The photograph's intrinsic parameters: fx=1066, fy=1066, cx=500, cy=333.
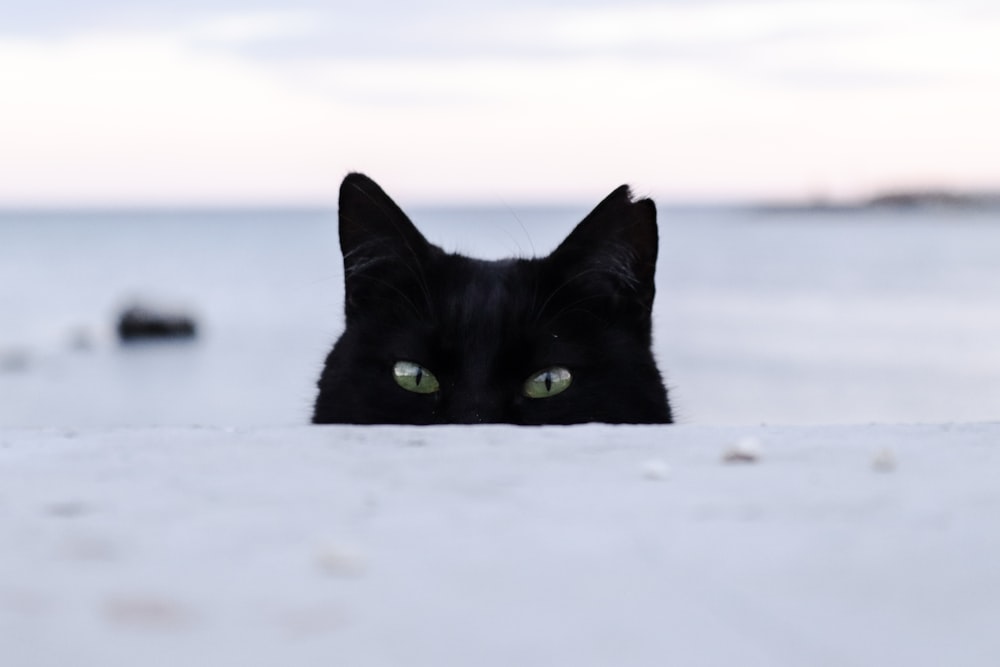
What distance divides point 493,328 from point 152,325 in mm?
31391

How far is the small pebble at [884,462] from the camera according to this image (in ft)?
5.74

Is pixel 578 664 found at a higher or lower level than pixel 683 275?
higher

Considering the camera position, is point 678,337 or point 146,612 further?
point 678,337

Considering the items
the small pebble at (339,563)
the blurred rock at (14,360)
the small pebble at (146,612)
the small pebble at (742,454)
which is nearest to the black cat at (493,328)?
the small pebble at (742,454)

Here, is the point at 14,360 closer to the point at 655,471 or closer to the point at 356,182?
the point at 356,182

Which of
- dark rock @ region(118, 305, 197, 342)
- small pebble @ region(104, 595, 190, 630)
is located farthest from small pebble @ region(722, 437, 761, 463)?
dark rock @ region(118, 305, 197, 342)

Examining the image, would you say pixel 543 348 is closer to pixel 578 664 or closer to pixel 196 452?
pixel 196 452

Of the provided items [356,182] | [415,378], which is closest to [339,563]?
[415,378]

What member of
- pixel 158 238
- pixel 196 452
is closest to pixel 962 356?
pixel 196 452

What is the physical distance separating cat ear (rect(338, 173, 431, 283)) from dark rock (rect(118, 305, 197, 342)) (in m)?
30.2

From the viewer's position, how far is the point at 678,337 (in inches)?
1289

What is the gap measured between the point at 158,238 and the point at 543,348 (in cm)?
11383

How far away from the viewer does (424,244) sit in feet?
11.6

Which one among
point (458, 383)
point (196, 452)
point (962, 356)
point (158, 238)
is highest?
point (196, 452)
